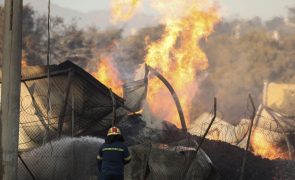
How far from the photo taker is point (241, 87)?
170 feet

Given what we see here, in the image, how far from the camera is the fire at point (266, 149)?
69.7ft

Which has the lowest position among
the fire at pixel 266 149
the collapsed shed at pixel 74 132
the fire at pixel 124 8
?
the fire at pixel 266 149

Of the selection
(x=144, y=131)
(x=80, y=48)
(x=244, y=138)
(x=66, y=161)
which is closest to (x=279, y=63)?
(x=80, y=48)

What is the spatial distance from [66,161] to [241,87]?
40624mm

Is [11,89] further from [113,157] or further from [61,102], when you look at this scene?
[61,102]

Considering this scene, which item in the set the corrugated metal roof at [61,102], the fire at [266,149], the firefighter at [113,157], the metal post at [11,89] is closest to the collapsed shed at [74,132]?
the corrugated metal roof at [61,102]

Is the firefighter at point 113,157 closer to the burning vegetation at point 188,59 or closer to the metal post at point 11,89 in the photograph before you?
the metal post at point 11,89

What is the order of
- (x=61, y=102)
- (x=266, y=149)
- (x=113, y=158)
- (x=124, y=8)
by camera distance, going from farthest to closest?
(x=124, y=8) < (x=266, y=149) < (x=61, y=102) < (x=113, y=158)

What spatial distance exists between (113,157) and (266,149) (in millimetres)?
12066

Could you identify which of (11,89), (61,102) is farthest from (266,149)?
(11,89)

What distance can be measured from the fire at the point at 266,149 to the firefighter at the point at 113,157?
37.4 ft

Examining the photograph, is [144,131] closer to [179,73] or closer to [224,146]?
[224,146]

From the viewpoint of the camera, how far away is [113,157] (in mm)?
10672

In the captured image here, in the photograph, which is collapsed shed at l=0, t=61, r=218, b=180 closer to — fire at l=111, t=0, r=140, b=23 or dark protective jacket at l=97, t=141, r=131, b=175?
dark protective jacket at l=97, t=141, r=131, b=175
